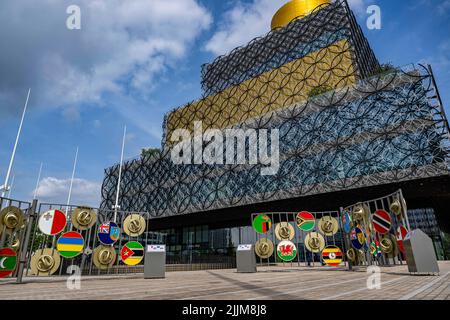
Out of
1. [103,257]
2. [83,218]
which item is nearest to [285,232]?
[103,257]

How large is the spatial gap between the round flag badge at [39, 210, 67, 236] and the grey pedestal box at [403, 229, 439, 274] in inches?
569

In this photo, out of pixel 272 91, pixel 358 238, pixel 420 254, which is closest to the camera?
pixel 420 254

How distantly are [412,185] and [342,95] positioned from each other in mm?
Answer: 13005

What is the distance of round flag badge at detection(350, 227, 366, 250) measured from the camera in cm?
1566

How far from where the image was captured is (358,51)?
4641 centimetres

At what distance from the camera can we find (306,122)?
123 ft

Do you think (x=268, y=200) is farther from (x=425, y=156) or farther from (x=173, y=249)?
(x=173, y=249)

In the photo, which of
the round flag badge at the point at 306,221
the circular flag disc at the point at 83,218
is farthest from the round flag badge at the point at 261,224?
the circular flag disc at the point at 83,218

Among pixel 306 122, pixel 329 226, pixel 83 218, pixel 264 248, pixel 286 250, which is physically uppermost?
pixel 306 122

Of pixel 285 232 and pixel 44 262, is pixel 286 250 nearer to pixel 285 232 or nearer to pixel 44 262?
pixel 285 232

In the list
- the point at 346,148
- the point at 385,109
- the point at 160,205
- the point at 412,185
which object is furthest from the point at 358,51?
the point at 160,205

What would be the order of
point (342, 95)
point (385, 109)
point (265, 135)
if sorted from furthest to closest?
point (265, 135), point (342, 95), point (385, 109)

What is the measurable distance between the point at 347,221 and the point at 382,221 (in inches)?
152
